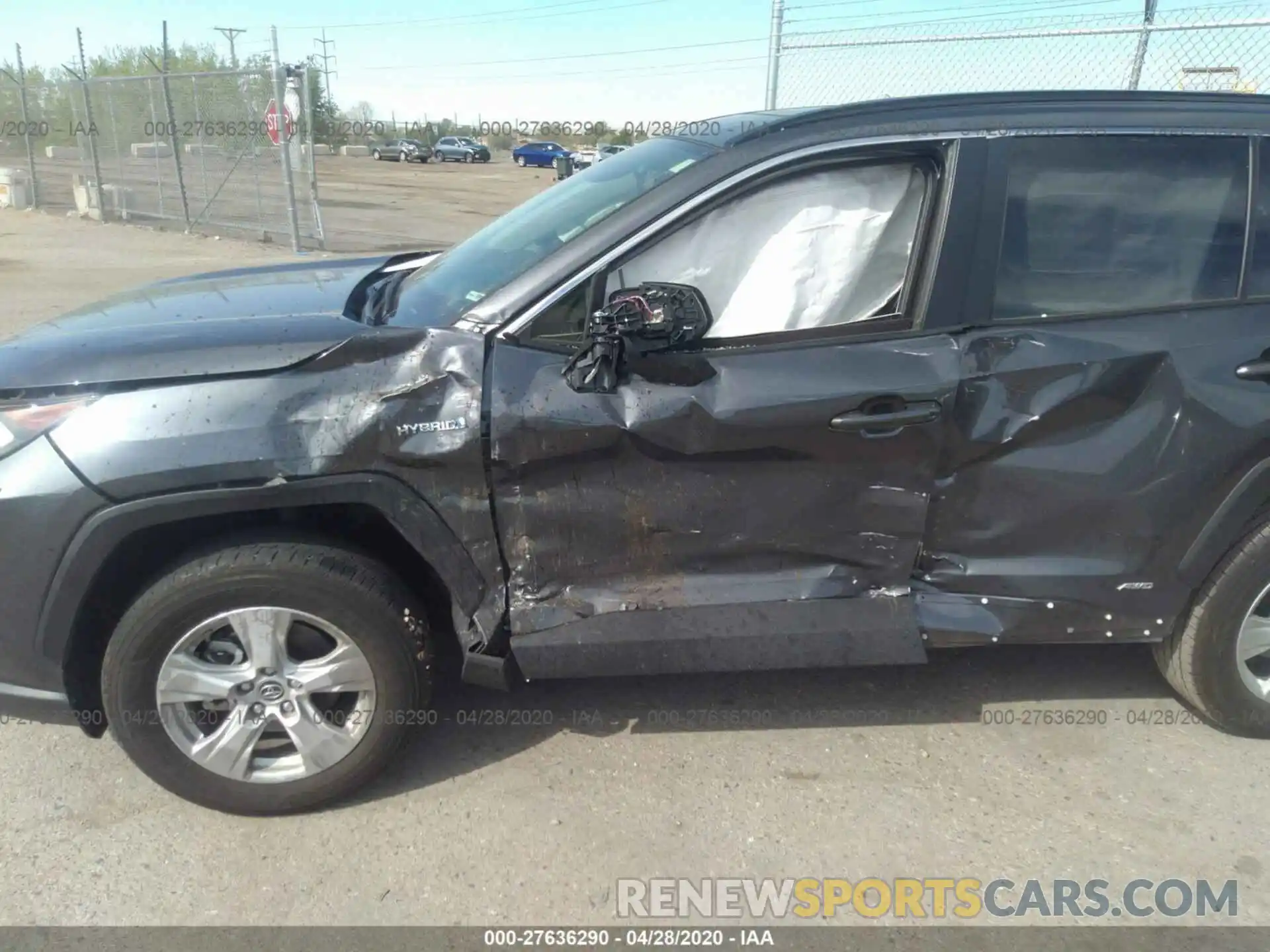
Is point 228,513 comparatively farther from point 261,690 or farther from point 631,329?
point 631,329

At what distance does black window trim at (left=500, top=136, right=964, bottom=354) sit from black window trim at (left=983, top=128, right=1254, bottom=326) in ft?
0.53

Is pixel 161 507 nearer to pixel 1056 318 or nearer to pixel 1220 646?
pixel 1056 318

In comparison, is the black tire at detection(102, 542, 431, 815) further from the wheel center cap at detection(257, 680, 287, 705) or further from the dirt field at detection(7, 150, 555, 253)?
the dirt field at detection(7, 150, 555, 253)

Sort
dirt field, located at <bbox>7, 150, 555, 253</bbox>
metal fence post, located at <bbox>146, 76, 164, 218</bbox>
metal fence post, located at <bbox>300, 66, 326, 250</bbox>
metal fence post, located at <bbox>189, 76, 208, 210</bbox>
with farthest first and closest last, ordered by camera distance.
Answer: metal fence post, located at <bbox>146, 76, 164, 218</bbox>
dirt field, located at <bbox>7, 150, 555, 253</bbox>
metal fence post, located at <bbox>189, 76, 208, 210</bbox>
metal fence post, located at <bbox>300, 66, 326, 250</bbox>

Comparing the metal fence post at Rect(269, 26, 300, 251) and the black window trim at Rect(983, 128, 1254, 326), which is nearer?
the black window trim at Rect(983, 128, 1254, 326)

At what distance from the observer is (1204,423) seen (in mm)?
2852

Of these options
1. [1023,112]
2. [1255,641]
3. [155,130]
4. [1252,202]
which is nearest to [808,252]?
[1023,112]

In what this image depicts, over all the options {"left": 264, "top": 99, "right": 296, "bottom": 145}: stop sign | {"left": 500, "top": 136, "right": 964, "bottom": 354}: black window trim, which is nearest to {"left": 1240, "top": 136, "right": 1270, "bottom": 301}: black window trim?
{"left": 500, "top": 136, "right": 964, "bottom": 354}: black window trim

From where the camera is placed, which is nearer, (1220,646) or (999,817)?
(999,817)

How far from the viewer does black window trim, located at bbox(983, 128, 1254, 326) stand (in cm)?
283

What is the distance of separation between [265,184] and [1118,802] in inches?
607

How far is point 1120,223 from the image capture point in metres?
2.94

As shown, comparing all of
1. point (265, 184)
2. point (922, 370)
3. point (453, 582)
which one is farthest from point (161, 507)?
point (265, 184)

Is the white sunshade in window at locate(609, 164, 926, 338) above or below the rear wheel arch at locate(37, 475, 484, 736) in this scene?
above
